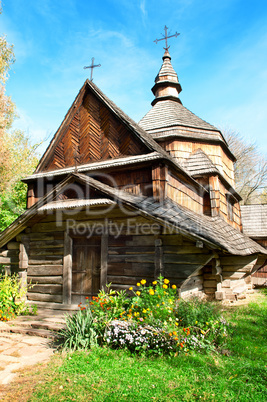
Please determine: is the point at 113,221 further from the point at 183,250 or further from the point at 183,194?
the point at 183,194

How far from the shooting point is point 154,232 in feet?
24.3

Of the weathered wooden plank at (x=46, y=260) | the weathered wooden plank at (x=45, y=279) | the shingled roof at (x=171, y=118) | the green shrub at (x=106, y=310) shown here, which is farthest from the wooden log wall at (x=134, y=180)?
the shingled roof at (x=171, y=118)

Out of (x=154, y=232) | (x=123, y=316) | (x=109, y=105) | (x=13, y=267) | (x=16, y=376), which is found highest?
(x=109, y=105)

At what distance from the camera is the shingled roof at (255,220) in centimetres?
1638

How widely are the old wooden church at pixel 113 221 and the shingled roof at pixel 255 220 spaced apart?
16.1 feet

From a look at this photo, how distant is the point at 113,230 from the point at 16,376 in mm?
4331

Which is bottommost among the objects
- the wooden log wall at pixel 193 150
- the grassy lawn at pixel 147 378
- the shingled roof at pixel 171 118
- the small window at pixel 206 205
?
the grassy lawn at pixel 147 378

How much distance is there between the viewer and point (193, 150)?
13.6 m

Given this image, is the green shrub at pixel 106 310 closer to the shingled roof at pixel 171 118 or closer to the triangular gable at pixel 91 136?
the triangular gable at pixel 91 136

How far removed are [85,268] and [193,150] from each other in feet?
25.6

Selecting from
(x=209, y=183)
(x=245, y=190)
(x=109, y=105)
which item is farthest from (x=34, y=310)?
(x=245, y=190)

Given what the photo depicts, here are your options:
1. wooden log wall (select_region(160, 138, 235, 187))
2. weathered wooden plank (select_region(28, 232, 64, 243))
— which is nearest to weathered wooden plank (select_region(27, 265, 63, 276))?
weathered wooden plank (select_region(28, 232, 64, 243))

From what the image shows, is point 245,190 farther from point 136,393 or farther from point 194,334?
point 136,393

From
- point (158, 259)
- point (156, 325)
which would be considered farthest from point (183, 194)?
point (156, 325)
